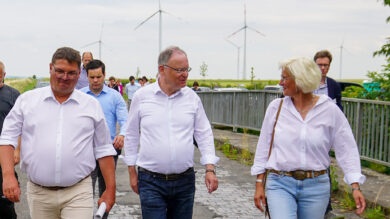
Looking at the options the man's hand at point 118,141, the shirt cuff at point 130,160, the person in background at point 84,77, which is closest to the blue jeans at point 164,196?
the shirt cuff at point 130,160

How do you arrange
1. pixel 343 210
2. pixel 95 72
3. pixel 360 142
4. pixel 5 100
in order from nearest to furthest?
1. pixel 5 100
2. pixel 95 72
3. pixel 343 210
4. pixel 360 142

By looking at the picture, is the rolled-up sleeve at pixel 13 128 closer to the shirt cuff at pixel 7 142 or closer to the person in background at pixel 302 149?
the shirt cuff at pixel 7 142

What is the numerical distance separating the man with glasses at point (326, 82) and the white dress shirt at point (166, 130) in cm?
162

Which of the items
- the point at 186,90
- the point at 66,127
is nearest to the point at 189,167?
the point at 186,90

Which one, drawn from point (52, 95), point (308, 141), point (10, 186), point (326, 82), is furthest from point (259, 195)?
point (326, 82)

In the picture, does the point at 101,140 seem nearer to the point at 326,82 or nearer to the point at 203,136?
the point at 203,136

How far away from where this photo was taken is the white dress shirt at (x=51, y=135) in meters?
3.96

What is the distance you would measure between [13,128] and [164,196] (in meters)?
1.28

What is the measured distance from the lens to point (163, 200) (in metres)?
4.56

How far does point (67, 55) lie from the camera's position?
4.02m

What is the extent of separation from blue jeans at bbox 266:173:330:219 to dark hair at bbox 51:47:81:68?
165 centimetres

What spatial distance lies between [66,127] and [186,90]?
113cm

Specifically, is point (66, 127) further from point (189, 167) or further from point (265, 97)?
point (265, 97)

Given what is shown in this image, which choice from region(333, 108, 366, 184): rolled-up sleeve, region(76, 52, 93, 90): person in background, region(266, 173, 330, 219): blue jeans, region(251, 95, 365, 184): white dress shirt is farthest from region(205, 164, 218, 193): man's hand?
region(76, 52, 93, 90): person in background
